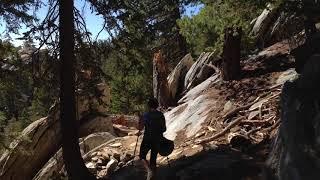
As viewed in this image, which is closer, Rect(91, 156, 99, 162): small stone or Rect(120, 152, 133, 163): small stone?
Rect(120, 152, 133, 163): small stone

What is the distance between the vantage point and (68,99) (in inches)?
463

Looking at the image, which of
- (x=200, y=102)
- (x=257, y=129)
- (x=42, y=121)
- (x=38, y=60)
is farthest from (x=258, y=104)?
(x=42, y=121)

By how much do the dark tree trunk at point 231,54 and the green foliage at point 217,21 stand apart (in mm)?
219

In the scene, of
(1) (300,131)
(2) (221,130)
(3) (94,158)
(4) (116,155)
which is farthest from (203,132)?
(1) (300,131)

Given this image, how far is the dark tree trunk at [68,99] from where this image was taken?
463 inches

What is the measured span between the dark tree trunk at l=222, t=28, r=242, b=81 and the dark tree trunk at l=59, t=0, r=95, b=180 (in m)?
5.36

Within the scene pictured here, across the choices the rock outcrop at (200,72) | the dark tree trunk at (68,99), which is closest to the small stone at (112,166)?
the dark tree trunk at (68,99)

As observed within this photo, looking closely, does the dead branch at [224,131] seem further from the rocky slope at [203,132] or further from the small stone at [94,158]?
the small stone at [94,158]

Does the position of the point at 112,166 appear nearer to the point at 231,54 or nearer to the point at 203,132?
the point at 203,132

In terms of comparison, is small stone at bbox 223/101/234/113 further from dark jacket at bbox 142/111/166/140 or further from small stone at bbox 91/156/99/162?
dark jacket at bbox 142/111/166/140

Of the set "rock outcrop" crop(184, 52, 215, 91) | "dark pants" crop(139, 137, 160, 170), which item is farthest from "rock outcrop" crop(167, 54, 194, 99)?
"dark pants" crop(139, 137, 160, 170)

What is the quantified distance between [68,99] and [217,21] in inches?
216

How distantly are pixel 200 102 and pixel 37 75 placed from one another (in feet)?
17.6

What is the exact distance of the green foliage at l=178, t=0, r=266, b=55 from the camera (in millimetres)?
12538
